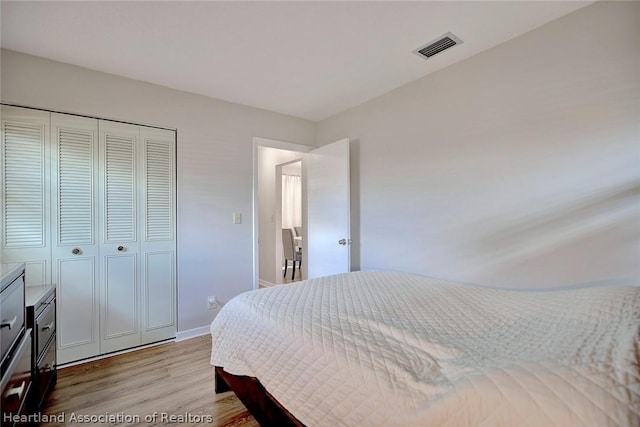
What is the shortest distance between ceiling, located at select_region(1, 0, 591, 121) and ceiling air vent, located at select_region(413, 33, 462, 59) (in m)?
0.05

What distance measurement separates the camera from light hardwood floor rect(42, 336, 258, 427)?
1.74 metres

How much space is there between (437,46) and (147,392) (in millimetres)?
3190

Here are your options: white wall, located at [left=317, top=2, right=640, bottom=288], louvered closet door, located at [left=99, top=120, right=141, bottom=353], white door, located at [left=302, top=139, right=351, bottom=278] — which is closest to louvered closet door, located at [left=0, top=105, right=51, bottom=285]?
louvered closet door, located at [left=99, top=120, right=141, bottom=353]

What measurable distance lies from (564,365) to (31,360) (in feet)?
7.64

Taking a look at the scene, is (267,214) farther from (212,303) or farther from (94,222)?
(94,222)

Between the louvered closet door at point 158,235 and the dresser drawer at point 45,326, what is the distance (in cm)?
71

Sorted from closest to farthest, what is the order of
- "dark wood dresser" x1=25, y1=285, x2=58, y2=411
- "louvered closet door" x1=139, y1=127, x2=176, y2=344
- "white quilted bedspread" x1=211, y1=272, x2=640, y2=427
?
"white quilted bedspread" x1=211, y1=272, x2=640, y2=427 < "dark wood dresser" x1=25, y1=285, x2=58, y2=411 < "louvered closet door" x1=139, y1=127, x2=176, y2=344

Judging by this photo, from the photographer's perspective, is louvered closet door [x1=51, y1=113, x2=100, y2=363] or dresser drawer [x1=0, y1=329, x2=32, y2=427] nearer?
dresser drawer [x1=0, y1=329, x2=32, y2=427]

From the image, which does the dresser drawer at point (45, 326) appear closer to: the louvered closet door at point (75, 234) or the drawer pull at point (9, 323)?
the louvered closet door at point (75, 234)

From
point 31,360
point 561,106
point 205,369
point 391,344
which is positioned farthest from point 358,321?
point 561,106

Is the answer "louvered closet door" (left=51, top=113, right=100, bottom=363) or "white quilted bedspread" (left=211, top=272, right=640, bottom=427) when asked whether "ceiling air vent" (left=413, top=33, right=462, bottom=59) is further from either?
"louvered closet door" (left=51, top=113, right=100, bottom=363)

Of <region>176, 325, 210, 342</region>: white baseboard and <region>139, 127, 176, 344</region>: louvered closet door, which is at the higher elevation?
<region>139, 127, 176, 344</region>: louvered closet door

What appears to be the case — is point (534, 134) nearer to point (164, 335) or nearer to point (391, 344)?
point (391, 344)

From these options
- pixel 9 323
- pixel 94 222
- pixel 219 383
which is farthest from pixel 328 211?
pixel 9 323
